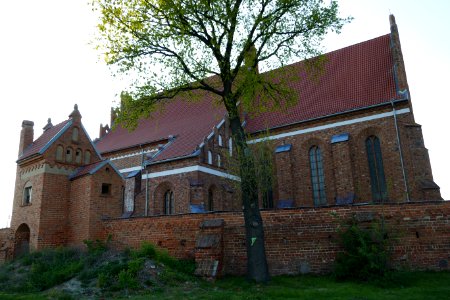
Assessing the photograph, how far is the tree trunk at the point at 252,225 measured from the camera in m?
10.3

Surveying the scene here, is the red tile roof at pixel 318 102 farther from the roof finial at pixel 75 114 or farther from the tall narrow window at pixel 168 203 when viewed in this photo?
the roof finial at pixel 75 114

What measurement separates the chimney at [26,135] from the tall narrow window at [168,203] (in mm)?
7552

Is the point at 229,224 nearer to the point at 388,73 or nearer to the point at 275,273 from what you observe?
the point at 275,273

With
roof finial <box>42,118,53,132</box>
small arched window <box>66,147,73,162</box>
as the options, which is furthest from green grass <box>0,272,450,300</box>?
roof finial <box>42,118,53,132</box>

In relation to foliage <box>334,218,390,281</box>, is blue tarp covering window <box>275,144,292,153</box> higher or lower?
higher

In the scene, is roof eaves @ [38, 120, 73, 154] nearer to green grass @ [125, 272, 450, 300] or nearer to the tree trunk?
the tree trunk

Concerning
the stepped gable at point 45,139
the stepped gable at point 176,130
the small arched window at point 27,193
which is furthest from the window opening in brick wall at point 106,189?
the stepped gable at point 176,130

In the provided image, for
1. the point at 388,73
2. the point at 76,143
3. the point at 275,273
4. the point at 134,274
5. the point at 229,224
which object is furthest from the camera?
the point at 388,73

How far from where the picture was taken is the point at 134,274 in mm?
10000

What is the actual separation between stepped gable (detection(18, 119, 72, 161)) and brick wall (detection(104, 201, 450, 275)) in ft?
26.9

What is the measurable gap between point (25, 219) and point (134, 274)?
31.6ft

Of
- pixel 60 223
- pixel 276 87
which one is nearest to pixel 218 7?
pixel 276 87

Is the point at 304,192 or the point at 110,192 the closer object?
the point at 110,192

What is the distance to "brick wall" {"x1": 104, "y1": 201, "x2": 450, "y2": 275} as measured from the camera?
1043cm
